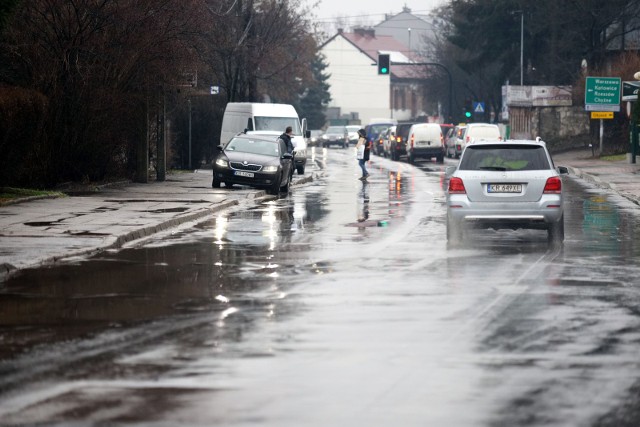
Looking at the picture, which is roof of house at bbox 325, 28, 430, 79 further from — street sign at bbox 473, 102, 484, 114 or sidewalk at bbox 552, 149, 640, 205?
sidewalk at bbox 552, 149, 640, 205

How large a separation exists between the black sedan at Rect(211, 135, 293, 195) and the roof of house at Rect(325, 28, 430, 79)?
11836cm

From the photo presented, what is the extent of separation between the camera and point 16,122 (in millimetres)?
26047

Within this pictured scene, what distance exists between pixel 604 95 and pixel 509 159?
120 ft

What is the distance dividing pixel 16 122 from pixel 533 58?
6142cm

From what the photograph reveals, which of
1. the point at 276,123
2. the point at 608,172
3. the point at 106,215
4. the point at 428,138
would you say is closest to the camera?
the point at 106,215

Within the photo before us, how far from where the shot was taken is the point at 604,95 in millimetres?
54906

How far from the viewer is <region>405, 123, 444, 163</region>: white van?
201 ft

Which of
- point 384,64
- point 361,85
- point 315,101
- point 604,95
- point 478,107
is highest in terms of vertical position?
point 361,85

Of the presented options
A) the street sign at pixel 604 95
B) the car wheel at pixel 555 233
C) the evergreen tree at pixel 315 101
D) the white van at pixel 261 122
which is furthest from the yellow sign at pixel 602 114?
the evergreen tree at pixel 315 101

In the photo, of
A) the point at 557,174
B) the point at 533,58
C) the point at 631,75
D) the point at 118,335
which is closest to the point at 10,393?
the point at 118,335

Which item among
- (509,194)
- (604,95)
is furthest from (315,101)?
(509,194)

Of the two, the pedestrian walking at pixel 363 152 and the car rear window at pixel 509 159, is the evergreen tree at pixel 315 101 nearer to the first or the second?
the pedestrian walking at pixel 363 152

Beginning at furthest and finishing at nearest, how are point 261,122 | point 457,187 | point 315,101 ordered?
point 315,101 → point 261,122 → point 457,187

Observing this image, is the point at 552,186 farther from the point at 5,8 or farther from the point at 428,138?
the point at 428,138
